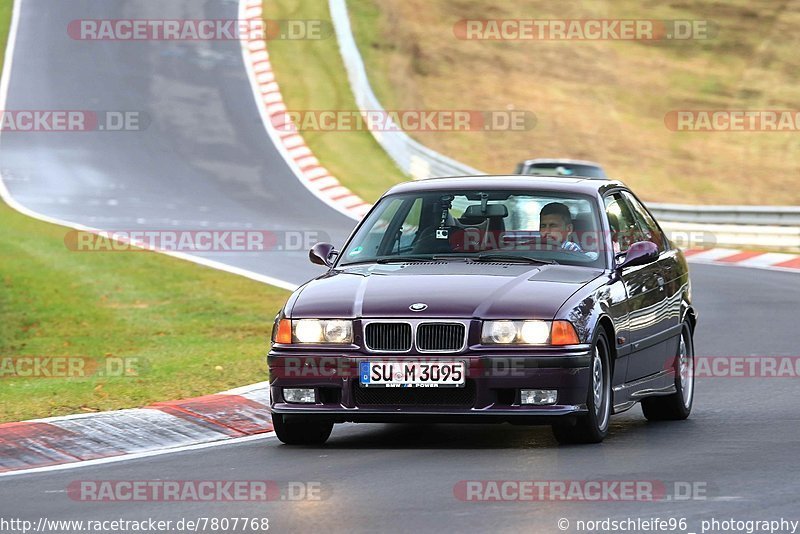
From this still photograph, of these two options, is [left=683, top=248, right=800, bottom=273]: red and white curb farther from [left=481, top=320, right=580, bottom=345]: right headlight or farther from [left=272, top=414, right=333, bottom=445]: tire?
[left=481, top=320, right=580, bottom=345]: right headlight

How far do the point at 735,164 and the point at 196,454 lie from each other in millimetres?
34638

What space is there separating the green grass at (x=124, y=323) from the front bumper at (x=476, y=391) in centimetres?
267

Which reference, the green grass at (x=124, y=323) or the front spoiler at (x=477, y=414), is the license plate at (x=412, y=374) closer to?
the front spoiler at (x=477, y=414)

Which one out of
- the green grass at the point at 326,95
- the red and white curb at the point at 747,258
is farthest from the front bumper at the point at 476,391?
the green grass at the point at 326,95

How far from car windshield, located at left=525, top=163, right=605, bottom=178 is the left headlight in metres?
17.5

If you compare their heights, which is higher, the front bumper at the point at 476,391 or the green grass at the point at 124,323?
the front bumper at the point at 476,391

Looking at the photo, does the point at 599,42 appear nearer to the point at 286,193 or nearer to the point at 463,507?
the point at 286,193

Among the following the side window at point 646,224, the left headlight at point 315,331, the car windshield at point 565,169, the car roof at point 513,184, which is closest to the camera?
the left headlight at point 315,331

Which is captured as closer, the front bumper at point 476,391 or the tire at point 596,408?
the front bumper at point 476,391

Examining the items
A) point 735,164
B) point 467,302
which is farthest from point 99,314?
point 735,164

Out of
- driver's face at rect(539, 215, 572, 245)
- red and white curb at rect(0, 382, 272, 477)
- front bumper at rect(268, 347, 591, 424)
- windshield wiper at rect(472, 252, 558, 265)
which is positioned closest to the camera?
front bumper at rect(268, 347, 591, 424)

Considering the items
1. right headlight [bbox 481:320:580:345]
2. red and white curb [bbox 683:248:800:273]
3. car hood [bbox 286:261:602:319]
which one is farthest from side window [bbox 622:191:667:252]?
red and white curb [bbox 683:248:800:273]

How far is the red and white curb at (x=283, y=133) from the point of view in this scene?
30.3 meters

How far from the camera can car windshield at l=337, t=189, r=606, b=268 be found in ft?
34.0
